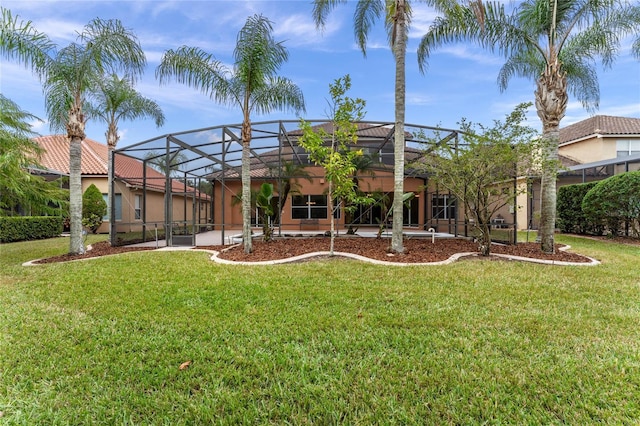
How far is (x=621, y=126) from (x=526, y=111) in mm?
19861

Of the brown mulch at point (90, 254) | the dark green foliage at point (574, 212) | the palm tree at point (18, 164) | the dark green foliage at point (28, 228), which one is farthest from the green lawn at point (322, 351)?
the dark green foliage at point (28, 228)

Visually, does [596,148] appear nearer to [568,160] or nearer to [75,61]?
[568,160]

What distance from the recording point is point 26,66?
8039 millimetres

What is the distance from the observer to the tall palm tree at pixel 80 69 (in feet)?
27.2

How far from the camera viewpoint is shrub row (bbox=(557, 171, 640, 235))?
400 inches

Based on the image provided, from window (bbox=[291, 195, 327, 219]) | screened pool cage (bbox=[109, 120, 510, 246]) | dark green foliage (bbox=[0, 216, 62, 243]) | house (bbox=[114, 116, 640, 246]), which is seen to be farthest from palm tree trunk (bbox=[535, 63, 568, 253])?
dark green foliage (bbox=[0, 216, 62, 243])

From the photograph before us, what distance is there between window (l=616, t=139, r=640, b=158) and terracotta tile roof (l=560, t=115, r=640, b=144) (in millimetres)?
507

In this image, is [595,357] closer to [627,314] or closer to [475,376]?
[475,376]

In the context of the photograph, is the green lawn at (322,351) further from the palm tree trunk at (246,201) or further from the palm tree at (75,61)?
the palm tree at (75,61)

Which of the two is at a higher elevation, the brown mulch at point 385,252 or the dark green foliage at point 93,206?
the dark green foliage at point 93,206

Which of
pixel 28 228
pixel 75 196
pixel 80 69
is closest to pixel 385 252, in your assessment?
pixel 75 196

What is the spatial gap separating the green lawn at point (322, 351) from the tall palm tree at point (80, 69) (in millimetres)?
4002

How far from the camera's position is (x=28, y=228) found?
44.0ft

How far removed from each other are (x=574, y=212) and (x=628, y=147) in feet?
34.4
